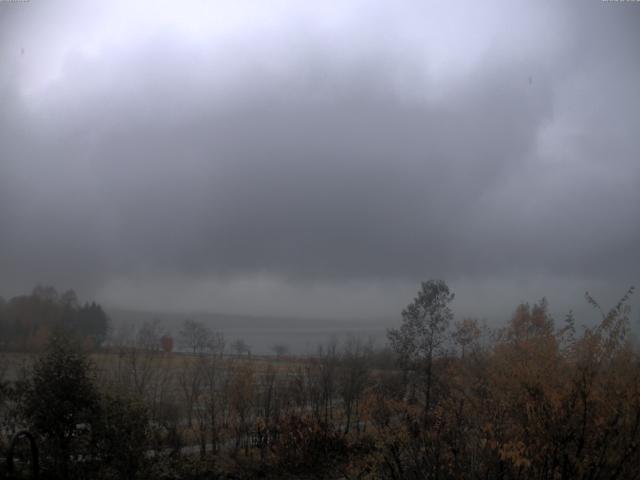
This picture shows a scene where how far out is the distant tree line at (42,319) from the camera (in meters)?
18.7

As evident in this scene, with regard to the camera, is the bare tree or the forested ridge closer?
the forested ridge

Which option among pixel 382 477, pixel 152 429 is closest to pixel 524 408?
pixel 382 477

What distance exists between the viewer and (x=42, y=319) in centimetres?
2147

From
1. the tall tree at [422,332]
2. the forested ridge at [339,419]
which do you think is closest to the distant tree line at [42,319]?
the forested ridge at [339,419]

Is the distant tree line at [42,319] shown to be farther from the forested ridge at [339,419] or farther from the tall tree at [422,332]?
the tall tree at [422,332]

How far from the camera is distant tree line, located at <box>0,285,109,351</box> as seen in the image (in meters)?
18.7

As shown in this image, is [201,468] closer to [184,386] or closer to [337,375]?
[184,386]

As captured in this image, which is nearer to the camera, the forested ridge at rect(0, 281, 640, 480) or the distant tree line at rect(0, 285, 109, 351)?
the forested ridge at rect(0, 281, 640, 480)

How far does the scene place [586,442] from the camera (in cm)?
749

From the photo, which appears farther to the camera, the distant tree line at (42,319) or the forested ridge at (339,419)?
the distant tree line at (42,319)

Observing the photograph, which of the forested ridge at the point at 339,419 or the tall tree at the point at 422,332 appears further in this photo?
the tall tree at the point at 422,332

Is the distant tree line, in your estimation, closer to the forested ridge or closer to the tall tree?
the forested ridge

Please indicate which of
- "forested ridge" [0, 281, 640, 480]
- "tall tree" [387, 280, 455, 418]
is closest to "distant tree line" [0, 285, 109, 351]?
"forested ridge" [0, 281, 640, 480]

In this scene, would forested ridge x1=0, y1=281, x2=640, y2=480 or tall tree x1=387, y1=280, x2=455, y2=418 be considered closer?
forested ridge x1=0, y1=281, x2=640, y2=480
